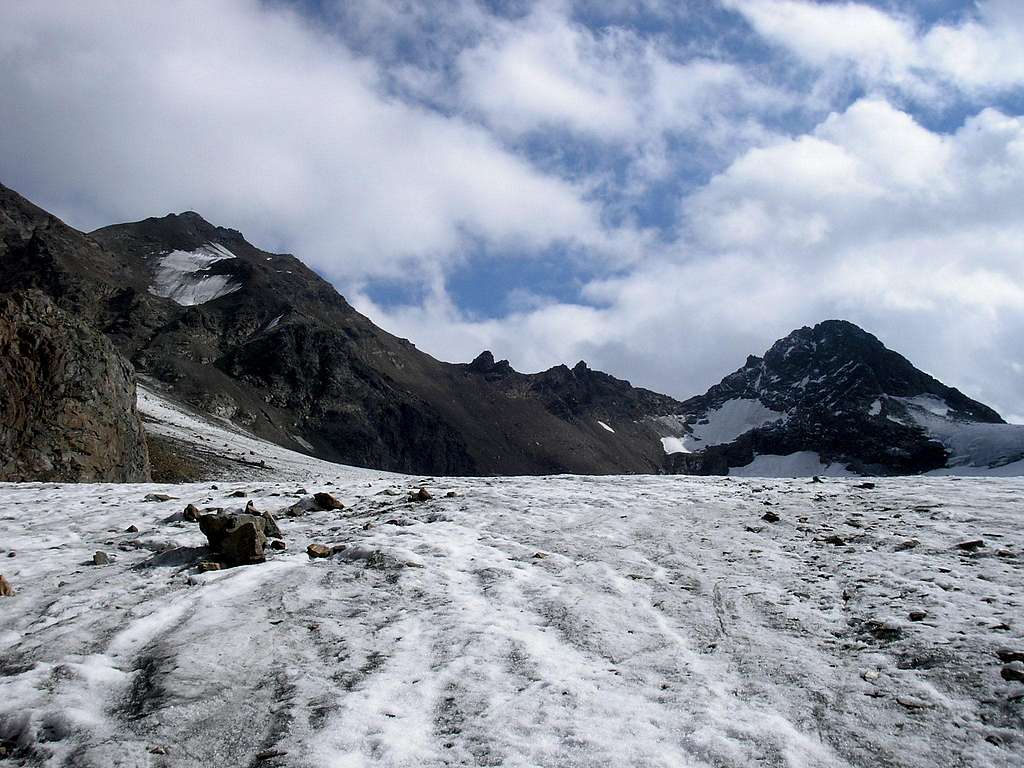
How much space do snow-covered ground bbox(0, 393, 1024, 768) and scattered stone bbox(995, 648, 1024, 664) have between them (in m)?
0.09

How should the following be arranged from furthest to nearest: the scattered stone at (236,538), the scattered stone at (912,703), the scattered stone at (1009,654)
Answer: the scattered stone at (236,538)
the scattered stone at (1009,654)
the scattered stone at (912,703)

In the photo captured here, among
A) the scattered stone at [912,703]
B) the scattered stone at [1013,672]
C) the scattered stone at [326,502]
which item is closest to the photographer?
the scattered stone at [912,703]

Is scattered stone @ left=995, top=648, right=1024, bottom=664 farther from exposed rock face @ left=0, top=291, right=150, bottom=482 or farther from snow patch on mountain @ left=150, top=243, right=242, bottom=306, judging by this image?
snow patch on mountain @ left=150, top=243, right=242, bottom=306

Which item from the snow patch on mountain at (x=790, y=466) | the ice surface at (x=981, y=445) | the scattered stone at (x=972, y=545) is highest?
the ice surface at (x=981, y=445)

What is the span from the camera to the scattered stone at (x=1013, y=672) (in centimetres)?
543

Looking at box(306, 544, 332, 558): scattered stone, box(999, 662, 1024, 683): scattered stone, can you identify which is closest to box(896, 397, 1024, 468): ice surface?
box(999, 662, 1024, 683): scattered stone

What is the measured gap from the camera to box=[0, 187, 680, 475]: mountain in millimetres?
109062

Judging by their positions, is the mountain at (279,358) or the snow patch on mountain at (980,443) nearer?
the mountain at (279,358)

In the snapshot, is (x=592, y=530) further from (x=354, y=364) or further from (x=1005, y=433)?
(x=1005, y=433)

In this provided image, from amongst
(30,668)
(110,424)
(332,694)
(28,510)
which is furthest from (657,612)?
(110,424)

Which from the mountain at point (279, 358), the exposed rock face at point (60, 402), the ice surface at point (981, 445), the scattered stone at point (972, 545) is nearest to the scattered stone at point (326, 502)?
the scattered stone at point (972, 545)

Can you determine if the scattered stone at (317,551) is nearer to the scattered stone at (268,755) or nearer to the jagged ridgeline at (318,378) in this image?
the scattered stone at (268,755)

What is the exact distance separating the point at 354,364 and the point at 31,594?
137 metres

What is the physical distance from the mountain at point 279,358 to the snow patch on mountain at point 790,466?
3034 cm
